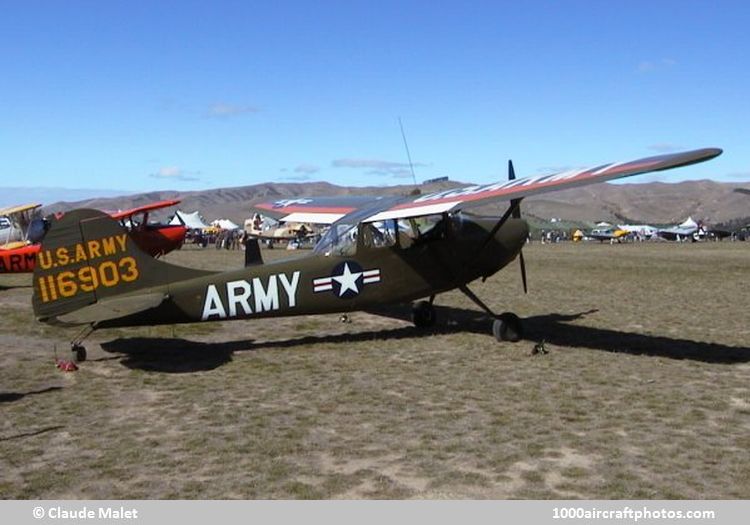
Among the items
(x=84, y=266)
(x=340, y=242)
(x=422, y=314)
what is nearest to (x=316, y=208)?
(x=422, y=314)

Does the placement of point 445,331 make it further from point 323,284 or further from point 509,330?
point 323,284

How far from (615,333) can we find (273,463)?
7.80 metres

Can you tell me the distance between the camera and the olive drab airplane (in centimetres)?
1839

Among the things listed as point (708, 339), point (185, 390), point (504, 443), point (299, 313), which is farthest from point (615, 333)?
point (185, 390)

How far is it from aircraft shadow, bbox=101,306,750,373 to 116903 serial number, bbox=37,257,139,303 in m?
1.10

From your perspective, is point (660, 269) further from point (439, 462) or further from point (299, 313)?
point (439, 462)

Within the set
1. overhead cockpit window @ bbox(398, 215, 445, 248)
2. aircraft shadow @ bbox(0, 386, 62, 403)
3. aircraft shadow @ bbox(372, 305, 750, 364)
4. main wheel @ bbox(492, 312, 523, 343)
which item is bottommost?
aircraft shadow @ bbox(372, 305, 750, 364)

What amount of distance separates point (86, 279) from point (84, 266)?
17cm

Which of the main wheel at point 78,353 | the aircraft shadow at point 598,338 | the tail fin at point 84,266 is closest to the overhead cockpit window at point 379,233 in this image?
the aircraft shadow at point 598,338

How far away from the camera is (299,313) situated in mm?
10156

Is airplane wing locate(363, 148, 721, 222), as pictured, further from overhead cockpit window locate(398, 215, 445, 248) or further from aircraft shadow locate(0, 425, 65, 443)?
aircraft shadow locate(0, 425, 65, 443)

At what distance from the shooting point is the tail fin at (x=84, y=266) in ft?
29.1

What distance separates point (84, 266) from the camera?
8992 mm

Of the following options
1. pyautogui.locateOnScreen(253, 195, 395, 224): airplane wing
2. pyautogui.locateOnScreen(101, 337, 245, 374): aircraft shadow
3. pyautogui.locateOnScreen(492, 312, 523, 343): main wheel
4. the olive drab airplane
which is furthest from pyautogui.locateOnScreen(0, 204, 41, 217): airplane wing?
pyautogui.locateOnScreen(492, 312, 523, 343): main wheel
